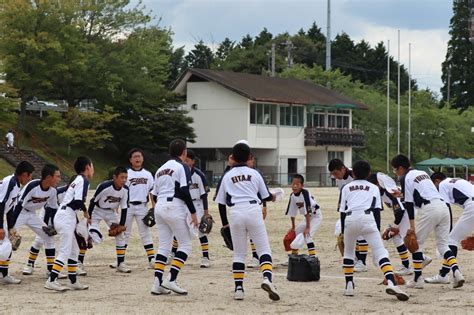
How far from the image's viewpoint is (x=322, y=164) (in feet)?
242

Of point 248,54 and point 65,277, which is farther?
point 248,54

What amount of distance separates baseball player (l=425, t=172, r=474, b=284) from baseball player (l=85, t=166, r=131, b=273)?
4.98 meters

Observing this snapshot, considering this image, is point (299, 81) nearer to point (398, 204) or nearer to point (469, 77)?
point (469, 77)

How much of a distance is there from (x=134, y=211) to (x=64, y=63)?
44.1 metres

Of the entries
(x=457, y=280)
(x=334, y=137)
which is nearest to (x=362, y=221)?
(x=457, y=280)

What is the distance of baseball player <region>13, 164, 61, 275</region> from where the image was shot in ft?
43.8

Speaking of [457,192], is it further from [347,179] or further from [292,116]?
[292,116]

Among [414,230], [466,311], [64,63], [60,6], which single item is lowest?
[466,311]

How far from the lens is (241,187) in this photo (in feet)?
38.3

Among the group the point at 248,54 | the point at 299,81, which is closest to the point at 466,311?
the point at 299,81

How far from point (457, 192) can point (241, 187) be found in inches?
142

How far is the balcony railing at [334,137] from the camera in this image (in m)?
71.4

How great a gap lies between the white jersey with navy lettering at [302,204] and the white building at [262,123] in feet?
159

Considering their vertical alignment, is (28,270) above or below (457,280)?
below
